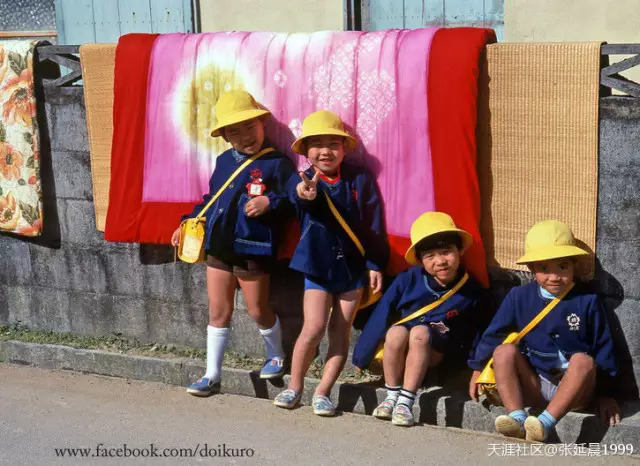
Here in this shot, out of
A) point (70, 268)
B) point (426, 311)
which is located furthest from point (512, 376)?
point (70, 268)

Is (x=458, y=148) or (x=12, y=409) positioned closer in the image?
(x=458, y=148)

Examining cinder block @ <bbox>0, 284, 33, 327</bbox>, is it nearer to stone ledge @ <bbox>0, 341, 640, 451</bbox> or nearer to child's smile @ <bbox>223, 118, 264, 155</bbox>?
stone ledge @ <bbox>0, 341, 640, 451</bbox>

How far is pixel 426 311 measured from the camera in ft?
20.1

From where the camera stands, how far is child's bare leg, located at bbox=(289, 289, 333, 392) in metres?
6.36

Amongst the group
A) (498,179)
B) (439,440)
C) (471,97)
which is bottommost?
(439,440)

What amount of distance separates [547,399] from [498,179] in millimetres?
1277

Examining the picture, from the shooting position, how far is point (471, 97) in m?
6.05

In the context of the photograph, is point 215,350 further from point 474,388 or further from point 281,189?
point 474,388

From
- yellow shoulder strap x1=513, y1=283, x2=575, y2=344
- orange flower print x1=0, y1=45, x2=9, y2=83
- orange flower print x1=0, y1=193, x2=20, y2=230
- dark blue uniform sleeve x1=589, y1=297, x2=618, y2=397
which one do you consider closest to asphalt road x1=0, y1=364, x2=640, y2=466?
dark blue uniform sleeve x1=589, y1=297, x2=618, y2=397

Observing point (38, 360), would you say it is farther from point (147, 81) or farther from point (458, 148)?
point (458, 148)

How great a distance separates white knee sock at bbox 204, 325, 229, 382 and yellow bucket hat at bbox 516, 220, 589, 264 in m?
2.01

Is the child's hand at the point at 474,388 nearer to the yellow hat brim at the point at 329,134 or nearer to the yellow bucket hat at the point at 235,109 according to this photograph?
the yellow hat brim at the point at 329,134

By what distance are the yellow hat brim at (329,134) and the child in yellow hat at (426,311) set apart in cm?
63

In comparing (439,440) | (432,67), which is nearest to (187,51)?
(432,67)
